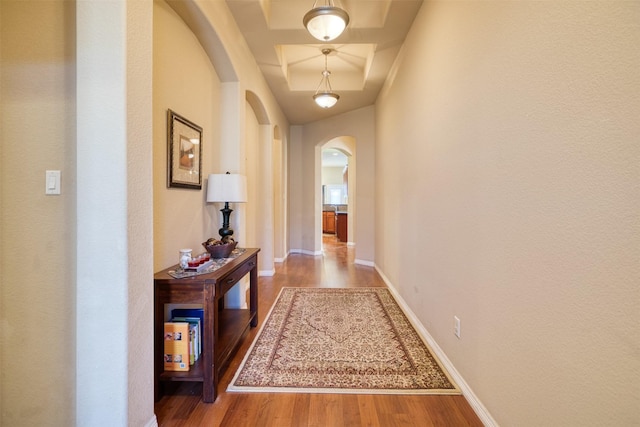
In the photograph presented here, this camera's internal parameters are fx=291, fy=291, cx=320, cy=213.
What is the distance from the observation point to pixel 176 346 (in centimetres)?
181

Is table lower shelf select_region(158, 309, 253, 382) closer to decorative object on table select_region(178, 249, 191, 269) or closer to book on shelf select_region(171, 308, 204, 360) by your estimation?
book on shelf select_region(171, 308, 204, 360)

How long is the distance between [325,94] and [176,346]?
3606 mm

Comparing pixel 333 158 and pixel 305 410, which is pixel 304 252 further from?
pixel 333 158

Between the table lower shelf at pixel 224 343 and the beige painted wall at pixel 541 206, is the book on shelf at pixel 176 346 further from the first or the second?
the beige painted wall at pixel 541 206

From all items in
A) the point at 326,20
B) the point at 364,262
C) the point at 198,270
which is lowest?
the point at 364,262

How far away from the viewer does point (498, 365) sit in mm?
1460

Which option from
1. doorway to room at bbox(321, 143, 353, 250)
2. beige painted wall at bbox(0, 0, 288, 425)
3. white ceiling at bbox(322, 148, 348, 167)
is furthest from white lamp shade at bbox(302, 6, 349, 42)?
white ceiling at bbox(322, 148, 348, 167)

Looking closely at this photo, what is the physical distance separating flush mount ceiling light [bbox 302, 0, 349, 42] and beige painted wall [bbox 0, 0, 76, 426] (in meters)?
1.64

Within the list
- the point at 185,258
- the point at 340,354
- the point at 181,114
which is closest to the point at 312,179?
the point at 181,114

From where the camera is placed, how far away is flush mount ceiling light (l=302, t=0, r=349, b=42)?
2357mm

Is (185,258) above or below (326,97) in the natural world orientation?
below

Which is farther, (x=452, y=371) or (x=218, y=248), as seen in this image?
(x=218, y=248)

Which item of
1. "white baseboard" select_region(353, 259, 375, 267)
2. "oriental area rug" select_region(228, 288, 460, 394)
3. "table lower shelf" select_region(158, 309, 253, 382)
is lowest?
"oriental area rug" select_region(228, 288, 460, 394)

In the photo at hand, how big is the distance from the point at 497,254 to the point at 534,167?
48cm
